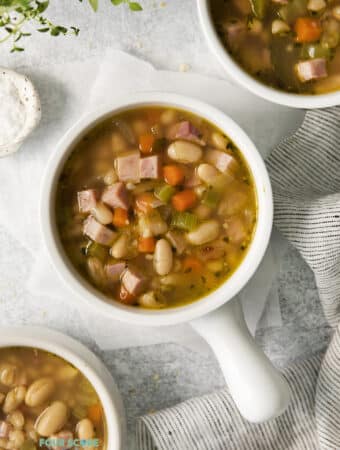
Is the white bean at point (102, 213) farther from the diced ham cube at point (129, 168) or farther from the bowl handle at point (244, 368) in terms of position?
the bowl handle at point (244, 368)

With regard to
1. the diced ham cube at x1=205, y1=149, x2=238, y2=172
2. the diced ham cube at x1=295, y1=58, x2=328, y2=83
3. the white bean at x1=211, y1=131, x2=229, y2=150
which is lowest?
the diced ham cube at x1=205, y1=149, x2=238, y2=172

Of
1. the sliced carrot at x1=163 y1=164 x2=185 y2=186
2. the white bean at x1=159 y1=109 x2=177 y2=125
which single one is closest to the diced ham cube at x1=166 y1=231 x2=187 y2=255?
the sliced carrot at x1=163 y1=164 x2=185 y2=186

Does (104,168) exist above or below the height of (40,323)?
above

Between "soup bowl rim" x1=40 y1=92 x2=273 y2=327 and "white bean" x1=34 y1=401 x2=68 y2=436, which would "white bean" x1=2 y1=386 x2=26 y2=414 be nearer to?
"white bean" x1=34 y1=401 x2=68 y2=436

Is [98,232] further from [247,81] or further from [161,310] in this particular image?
[247,81]

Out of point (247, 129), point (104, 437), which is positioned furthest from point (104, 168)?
point (104, 437)

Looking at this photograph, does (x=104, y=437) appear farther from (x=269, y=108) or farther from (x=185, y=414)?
(x=269, y=108)
